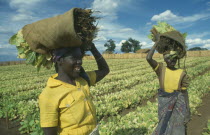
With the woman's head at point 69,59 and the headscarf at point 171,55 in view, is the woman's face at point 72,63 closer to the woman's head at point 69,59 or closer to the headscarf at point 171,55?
the woman's head at point 69,59

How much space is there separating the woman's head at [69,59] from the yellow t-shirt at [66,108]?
13 centimetres

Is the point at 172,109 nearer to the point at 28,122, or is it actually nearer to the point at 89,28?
the point at 89,28

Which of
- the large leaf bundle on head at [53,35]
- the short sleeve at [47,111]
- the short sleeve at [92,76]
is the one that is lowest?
the short sleeve at [47,111]

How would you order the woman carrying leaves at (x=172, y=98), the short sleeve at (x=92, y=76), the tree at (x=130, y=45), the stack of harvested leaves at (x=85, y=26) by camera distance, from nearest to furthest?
the stack of harvested leaves at (x=85, y=26) < the short sleeve at (x=92, y=76) < the woman carrying leaves at (x=172, y=98) < the tree at (x=130, y=45)

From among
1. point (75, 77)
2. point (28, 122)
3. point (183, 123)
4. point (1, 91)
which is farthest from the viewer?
point (1, 91)

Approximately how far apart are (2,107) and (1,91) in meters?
2.72

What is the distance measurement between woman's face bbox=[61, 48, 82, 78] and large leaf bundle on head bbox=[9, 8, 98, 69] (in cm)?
10

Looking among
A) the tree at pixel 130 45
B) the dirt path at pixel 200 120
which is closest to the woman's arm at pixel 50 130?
the dirt path at pixel 200 120

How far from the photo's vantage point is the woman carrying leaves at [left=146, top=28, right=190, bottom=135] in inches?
119

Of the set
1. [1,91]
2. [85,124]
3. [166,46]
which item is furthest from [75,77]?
[1,91]

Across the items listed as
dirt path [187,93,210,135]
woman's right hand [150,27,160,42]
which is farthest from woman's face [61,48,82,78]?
dirt path [187,93,210,135]

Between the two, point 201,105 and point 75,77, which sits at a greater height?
point 75,77

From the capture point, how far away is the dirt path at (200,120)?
4.87 metres

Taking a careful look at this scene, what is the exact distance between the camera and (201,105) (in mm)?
6770
